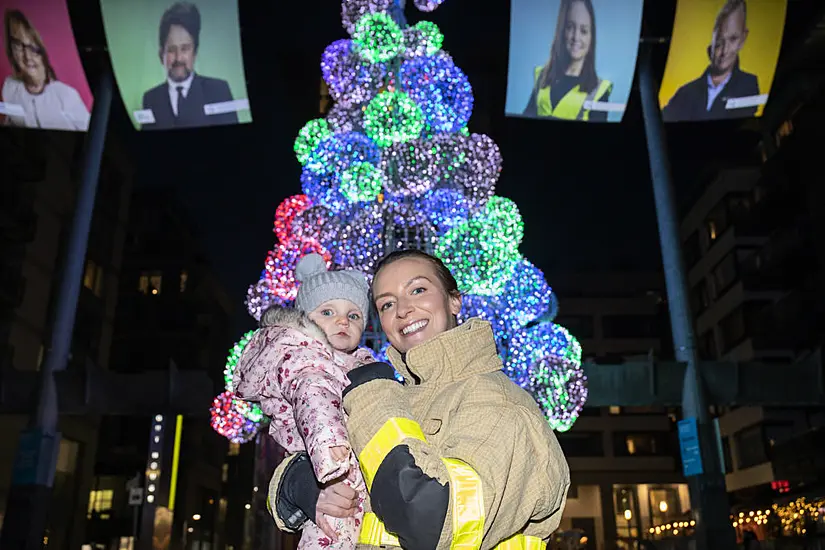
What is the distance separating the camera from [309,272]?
10.2 ft

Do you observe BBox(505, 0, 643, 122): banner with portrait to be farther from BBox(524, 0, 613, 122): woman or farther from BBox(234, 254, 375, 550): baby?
BBox(234, 254, 375, 550): baby

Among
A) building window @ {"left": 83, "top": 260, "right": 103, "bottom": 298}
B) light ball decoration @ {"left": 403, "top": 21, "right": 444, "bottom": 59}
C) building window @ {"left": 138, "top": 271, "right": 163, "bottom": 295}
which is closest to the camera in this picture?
light ball decoration @ {"left": 403, "top": 21, "right": 444, "bottom": 59}

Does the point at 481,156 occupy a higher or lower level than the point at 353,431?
higher

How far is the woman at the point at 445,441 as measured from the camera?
1.27 meters

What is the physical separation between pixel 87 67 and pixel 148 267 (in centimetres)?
2599

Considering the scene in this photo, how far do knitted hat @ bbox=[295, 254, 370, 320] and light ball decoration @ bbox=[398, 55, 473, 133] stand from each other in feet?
20.2

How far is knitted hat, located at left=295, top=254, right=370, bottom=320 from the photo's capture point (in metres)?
2.93

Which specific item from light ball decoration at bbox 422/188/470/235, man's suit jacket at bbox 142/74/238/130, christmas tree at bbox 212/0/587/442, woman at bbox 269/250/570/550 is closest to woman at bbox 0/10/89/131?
man's suit jacket at bbox 142/74/238/130

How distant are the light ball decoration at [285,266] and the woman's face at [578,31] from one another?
19.0 feet

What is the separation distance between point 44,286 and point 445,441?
24.6 meters

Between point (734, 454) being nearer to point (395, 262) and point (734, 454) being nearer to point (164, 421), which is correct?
point (164, 421)

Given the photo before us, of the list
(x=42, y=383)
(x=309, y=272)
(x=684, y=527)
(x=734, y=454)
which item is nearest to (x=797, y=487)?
(x=734, y=454)

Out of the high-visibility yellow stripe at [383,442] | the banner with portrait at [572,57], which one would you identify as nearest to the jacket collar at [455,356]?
the high-visibility yellow stripe at [383,442]

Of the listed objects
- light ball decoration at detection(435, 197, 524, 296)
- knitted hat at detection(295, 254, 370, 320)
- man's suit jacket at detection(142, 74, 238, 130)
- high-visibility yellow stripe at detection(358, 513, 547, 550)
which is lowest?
high-visibility yellow stripe at detection(358, 513, 547, 550)
